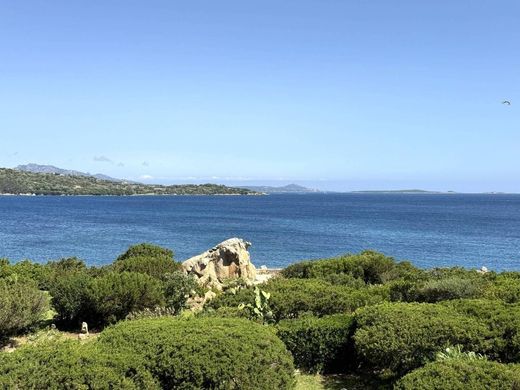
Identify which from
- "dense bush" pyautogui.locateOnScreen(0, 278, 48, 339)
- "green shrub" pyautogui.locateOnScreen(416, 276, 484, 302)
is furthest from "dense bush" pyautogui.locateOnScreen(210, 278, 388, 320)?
"dense bush" pyautogui.locateOnScreen(0, 278, 48, 339)

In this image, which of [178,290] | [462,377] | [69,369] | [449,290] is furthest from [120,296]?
[462,377]

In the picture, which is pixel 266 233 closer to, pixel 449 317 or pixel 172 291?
pixel 172 291

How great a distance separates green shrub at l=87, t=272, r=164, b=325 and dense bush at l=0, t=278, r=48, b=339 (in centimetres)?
123

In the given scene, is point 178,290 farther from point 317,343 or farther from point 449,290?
point 449,290

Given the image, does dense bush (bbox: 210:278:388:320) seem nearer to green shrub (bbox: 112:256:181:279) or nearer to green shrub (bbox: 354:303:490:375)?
green shrub (bbox: 354:303:490:375)

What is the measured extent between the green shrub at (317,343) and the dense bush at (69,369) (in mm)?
3302

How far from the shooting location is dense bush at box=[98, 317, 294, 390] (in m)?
6.58

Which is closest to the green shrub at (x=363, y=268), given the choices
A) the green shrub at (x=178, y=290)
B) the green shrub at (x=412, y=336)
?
the green shrub at (x=178, y=290)

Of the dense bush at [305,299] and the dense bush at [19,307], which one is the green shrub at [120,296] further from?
the dense bush at [305,299]

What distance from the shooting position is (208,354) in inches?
266

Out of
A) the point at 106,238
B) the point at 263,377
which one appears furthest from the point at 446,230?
the point at 263,377

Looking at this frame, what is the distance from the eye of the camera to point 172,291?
41.4 feet

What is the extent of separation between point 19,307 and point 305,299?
20.8ft

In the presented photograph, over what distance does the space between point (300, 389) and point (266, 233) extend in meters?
55.1
